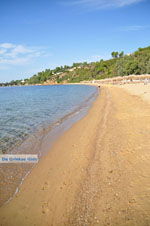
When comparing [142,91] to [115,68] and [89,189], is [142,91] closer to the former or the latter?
[89,189]

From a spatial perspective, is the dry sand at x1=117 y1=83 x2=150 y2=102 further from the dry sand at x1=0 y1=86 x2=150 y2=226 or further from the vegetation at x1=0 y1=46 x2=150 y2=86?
the vegetation at x1=0 y1=46 x2=150 y2=86

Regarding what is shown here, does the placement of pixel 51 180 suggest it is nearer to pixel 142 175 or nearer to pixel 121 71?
pixel 142 175

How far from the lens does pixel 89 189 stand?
13.0 ft

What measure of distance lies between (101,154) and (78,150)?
115cm

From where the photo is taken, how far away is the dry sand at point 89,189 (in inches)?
126

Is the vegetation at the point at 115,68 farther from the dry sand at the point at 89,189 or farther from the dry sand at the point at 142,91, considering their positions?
the dry sand at the point at 89,189

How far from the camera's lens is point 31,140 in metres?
8.46

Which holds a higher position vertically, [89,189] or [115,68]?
[115,68]

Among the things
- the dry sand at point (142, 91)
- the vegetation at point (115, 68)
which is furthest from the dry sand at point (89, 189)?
the vegetation at point (115, 68)

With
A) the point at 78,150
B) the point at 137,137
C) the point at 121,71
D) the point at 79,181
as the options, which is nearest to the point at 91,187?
the point at 79,181

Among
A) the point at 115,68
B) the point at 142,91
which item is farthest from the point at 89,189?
the point at 115,68

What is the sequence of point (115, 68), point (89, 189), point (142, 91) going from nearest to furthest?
point (89, 189) < point (142, 91) < point (115, 68)

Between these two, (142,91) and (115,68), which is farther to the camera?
(115,68)

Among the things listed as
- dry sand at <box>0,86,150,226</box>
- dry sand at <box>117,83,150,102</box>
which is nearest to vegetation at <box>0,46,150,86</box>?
dry sand at <box>117,83,150,102</box>
